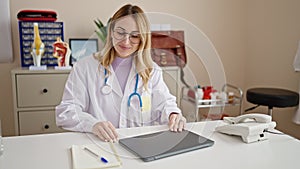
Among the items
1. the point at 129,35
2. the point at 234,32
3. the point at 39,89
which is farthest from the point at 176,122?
the point at 234,32

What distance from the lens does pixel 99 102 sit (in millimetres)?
1249

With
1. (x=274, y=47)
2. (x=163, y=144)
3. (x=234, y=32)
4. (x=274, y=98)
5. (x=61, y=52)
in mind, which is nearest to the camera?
(x=163, y=144)

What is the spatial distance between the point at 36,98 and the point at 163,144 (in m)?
1.38

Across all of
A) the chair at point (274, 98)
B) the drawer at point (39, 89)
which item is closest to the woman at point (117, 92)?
the drawer at point (39, 89)

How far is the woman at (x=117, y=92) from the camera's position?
42.8 inches

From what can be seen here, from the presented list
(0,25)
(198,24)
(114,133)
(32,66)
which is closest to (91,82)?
(114,133)

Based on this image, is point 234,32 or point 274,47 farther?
point 234,32

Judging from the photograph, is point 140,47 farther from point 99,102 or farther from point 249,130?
point 249,130

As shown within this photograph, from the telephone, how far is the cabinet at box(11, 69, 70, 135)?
1.31 meters

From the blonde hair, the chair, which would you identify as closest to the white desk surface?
the blonde hair

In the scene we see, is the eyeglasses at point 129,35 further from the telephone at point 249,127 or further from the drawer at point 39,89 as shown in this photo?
the drawer at point 39,89

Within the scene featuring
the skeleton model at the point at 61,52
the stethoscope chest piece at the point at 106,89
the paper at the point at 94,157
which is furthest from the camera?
the skeleton model at the point at 61,52

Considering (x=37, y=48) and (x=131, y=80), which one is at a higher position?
(x=37, y=48)

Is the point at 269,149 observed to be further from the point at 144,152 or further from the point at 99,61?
the point at 99,61
